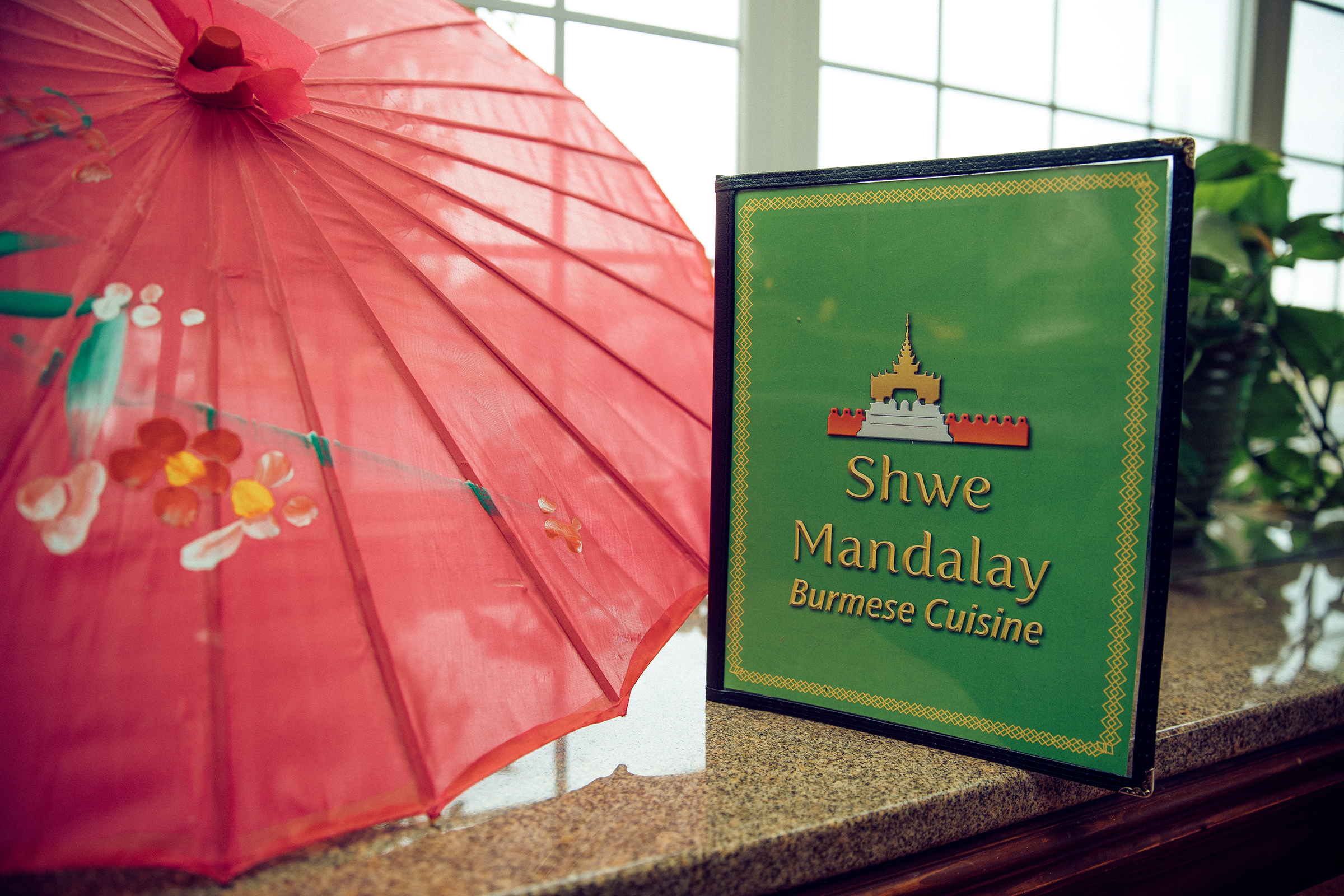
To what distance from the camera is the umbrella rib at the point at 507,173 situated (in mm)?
578

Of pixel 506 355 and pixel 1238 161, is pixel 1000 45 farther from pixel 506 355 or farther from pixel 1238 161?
pixel 506 355

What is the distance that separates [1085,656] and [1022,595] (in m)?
0.05

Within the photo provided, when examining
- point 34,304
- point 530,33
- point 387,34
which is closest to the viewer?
point 34,304

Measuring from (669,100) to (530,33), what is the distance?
0.65 feet

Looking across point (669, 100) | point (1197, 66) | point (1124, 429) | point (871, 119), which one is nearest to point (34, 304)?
point (1124, 429)

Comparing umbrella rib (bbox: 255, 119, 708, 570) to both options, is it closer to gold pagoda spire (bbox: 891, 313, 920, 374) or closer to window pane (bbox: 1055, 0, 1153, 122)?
gold pagoda spire (bbox: 891, 313, 920, 374)

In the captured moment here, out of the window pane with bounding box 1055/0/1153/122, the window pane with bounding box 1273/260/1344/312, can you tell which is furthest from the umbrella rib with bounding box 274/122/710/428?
the window pane with bounding box 1273/260/1344/312

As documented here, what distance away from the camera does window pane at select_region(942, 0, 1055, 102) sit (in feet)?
3.86

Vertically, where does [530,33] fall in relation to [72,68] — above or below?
above

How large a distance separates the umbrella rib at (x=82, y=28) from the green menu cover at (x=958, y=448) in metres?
0.42

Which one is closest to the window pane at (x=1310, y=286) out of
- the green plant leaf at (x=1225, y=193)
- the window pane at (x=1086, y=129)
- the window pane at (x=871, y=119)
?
the window pane at (x=1086, y=129)

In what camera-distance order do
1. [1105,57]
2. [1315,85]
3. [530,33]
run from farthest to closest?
[1315,85] < [1105,57] < [530,33]

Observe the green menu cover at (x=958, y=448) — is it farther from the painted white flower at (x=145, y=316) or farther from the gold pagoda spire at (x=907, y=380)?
the painted white flower at (x=145, y=316)

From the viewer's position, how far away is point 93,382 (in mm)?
431
